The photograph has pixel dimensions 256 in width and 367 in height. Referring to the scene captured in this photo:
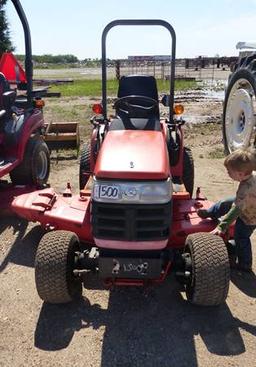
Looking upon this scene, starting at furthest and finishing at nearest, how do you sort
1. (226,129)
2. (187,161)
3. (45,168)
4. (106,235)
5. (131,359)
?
(226,129), (45,168), (187,161), (106,235), (131,359)

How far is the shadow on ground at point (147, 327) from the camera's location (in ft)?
9.29

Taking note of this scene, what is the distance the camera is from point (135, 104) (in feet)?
13.5

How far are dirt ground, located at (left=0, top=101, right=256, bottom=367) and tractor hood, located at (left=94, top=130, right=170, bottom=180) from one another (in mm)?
1015

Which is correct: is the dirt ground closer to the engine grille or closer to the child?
the child

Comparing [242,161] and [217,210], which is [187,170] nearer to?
[217,210]

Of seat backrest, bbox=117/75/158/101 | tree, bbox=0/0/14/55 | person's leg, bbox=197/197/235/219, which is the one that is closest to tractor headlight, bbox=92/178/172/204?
person's leg, bbox=197/197/235/219

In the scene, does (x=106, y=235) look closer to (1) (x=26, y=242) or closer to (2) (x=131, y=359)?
(2) (x=131, y=359)

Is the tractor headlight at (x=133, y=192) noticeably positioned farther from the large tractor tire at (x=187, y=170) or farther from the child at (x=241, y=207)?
the large tractor tire at (x=187, y=170)

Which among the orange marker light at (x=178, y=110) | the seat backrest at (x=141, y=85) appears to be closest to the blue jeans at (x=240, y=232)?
the orange marker light at (x=178, y=110)

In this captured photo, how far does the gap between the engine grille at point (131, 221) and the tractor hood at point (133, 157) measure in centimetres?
20

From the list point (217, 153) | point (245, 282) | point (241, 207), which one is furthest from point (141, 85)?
point (217, 153)

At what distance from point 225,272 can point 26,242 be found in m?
2.11

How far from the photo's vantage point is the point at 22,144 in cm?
512

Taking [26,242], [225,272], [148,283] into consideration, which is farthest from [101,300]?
[26,242]
